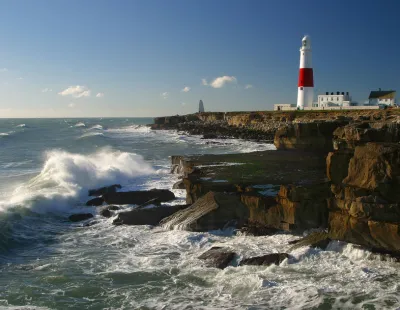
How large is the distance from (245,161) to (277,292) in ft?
35.7

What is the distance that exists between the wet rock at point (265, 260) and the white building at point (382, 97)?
52.1 metres

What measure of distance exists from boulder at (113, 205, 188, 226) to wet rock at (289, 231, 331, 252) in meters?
4.42

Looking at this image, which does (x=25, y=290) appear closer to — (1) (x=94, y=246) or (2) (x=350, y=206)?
(1) (x=94, y=246)

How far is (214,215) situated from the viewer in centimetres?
1169

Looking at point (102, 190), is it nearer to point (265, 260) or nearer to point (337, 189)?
point (265, 260)

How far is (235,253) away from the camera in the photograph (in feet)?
31.0

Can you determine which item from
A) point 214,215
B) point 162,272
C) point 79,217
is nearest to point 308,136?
point 214,215

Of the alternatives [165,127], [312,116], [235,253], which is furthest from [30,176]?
[165,127]

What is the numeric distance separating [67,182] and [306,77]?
39348 millimetres

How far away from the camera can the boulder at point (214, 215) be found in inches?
459

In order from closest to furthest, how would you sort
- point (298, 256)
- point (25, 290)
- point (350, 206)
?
point (25, 290) → point (298, 256) → point (350, 206)

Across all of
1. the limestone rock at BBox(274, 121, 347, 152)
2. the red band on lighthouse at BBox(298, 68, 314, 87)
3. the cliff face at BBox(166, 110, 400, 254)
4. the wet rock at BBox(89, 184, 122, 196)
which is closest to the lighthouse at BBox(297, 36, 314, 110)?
the red band on lighthouse at BBox(298, 68, 314, 87)

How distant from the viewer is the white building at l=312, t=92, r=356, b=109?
5601cm

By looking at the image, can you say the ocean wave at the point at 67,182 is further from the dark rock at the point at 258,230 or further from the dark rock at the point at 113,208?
the dark rock at the point at 258,230
